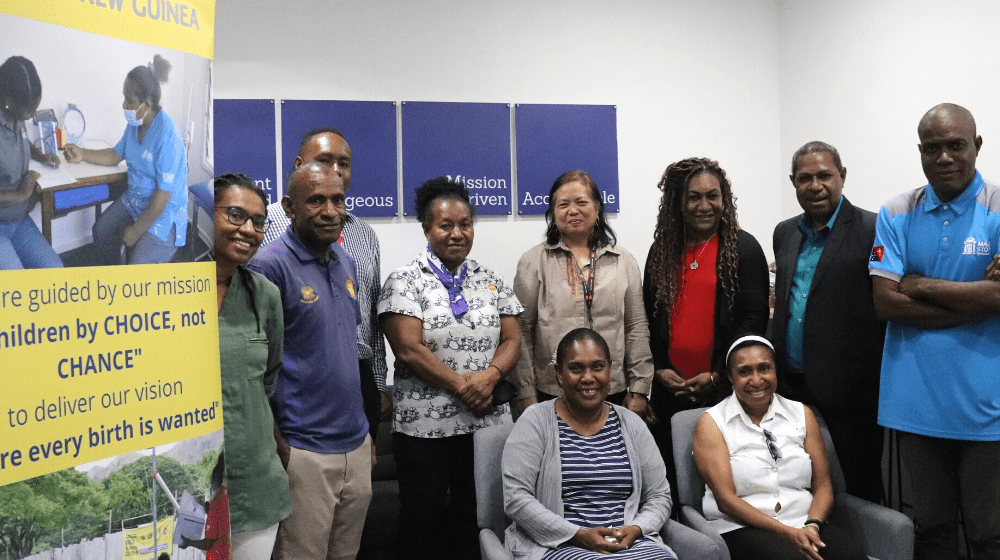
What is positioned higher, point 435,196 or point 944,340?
point 435,196

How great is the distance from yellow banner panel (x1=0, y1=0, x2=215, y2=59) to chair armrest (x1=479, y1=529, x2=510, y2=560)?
1689mm

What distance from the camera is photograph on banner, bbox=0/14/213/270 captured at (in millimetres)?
1252

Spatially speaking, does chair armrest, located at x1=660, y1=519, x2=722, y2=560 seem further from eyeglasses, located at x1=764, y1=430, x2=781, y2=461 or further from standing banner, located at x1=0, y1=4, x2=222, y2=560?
standing banner, located at x1=0, y1=4, x2=222, y2=560

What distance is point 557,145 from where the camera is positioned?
4449 mm

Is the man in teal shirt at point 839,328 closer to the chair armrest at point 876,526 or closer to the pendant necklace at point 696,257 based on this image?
the chair armrest at point 876,526

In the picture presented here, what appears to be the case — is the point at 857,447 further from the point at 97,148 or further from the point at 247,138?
the point at 247,138

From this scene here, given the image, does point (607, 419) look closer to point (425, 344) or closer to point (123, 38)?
point (425, 344)

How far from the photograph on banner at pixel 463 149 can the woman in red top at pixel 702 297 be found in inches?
58.0

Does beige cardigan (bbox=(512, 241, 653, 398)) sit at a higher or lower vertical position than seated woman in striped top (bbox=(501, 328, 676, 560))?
higher

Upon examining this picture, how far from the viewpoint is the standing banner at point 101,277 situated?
1259 mm

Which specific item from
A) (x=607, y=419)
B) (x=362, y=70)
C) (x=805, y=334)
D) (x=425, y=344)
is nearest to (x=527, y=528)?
(x=607, y=419)

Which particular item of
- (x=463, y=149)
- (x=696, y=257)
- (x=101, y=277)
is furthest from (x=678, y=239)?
(x=101, y=277)

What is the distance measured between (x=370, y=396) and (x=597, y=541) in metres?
1.11

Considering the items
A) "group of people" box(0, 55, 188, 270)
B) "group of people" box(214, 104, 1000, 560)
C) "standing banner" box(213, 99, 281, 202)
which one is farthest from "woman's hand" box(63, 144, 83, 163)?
"standing banner" box(213, 99, 281, 202)
